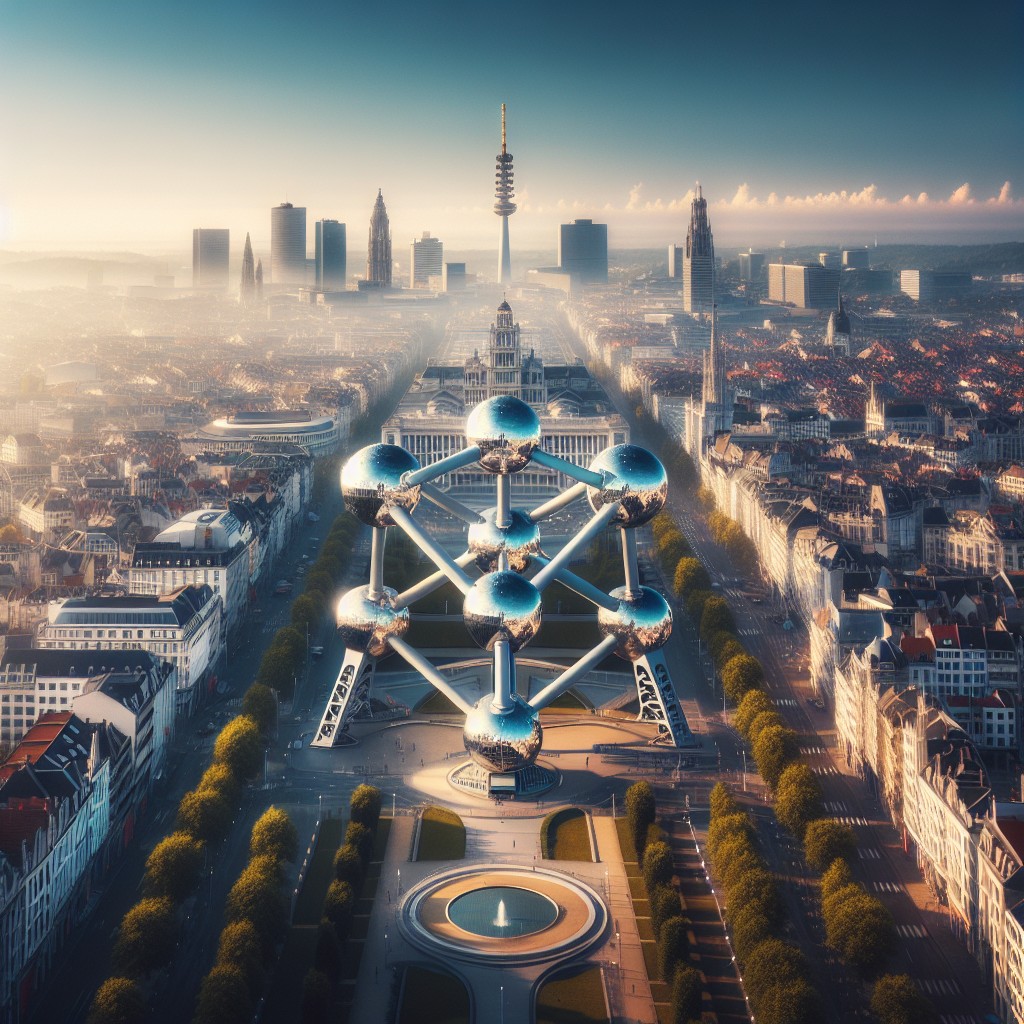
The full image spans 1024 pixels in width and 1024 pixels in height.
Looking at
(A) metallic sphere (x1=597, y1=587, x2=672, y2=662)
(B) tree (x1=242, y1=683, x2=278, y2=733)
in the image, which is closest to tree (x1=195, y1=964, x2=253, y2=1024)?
(B) tree (x1=242, y1=683, x2=278, y2=733)

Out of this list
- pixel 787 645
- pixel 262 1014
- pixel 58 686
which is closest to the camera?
pixel 262 1014

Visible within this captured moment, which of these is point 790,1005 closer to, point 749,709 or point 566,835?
point 566,835

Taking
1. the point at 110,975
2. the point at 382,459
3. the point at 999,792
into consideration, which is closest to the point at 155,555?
the point at 382,459

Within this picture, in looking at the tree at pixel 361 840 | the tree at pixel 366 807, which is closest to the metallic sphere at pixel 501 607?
the tree at pixel 366 807

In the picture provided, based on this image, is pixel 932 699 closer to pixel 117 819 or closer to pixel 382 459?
pixel 382 459

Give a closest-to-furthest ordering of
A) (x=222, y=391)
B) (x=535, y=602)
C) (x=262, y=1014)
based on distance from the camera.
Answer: (x=262, y=1014), (x=535, y=602), (x=222, y=391)

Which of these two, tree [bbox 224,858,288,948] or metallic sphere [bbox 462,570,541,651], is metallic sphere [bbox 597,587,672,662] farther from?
tree [bbox 224,858,288,948]
